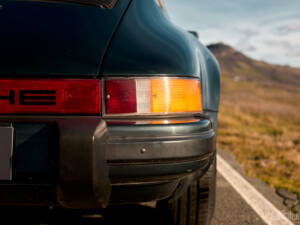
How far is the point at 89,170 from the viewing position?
124cm

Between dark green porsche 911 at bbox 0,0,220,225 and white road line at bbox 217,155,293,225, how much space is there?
3.91 feet

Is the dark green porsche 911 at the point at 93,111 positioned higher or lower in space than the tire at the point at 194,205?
higher

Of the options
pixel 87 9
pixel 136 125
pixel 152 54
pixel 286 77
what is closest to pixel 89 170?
pixel 136 125

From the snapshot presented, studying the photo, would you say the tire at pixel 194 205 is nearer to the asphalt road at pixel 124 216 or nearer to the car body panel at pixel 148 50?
Answer: the asphalt road at pixel 124 216

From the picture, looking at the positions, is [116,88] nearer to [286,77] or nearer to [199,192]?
[199,192]

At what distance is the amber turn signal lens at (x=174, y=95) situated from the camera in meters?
1.42

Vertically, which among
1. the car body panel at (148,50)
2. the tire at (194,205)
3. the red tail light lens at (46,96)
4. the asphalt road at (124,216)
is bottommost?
the asphalt road at (124,216)

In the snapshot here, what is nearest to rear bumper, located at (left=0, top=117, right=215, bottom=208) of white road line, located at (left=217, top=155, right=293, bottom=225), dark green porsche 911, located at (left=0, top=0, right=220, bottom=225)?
dark green porsche 911, located at (left=0, top=0, right=220, bottom=225)

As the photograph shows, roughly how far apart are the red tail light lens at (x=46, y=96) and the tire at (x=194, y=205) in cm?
89

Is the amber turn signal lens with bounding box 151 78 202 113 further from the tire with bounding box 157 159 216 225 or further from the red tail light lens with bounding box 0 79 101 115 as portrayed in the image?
the tire with bounding box 157 159 216 225

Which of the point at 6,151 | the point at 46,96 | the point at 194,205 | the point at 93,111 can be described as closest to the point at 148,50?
the point at 93,111

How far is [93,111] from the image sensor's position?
1.37 metres

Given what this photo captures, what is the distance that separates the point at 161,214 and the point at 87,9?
1370 millimetres

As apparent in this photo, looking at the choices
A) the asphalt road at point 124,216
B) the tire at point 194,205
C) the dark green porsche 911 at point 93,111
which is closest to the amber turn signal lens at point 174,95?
the dark green porsche 911 at point 93,111
